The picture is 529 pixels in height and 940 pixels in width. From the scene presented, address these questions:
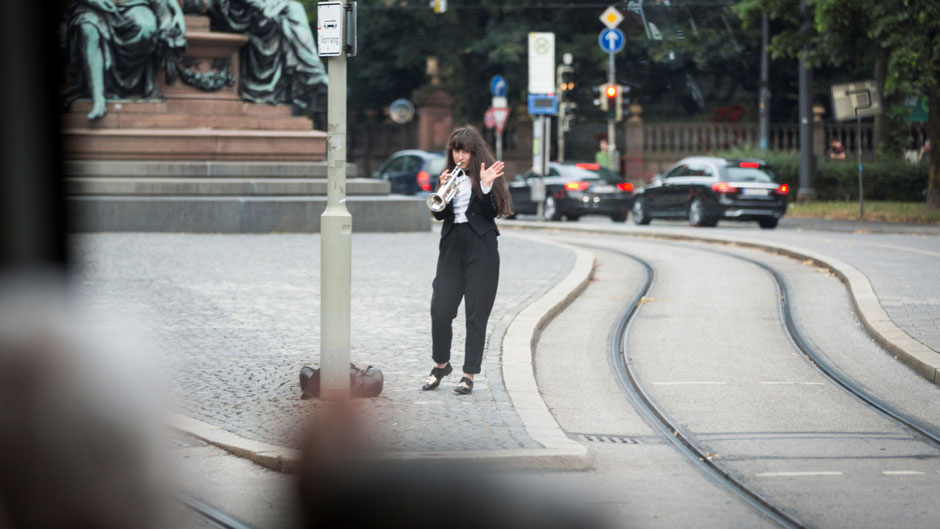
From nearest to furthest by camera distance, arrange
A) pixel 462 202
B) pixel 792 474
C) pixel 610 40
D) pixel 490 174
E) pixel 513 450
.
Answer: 1. pixel 792 474
2. pixel 513 450
3. pixel 490 174
4. pixel 462 202
5. pixel 610 40

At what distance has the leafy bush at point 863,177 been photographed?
120 ft

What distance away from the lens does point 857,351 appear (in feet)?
35.6

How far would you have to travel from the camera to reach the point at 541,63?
35.6m

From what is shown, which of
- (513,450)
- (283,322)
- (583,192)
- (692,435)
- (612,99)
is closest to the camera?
(513,450)

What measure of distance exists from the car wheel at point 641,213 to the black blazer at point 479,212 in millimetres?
23114

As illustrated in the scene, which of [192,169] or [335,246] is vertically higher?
[192,169]

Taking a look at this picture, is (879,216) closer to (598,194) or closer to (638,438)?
(598,194)

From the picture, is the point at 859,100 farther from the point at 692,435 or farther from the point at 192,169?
the point at 692,435

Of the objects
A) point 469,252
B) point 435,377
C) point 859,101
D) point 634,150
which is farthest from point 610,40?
point 435,377

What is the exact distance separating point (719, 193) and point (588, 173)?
175 inches

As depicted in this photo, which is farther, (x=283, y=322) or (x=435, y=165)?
(x=435, y=165)

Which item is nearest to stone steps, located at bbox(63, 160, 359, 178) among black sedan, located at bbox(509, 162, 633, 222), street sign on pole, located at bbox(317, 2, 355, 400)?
black sedan, located at bbox(509, 162, 633, 222)

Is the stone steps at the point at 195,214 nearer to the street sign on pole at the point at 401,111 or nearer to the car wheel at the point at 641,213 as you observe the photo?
the car wheel at the point at 641,213

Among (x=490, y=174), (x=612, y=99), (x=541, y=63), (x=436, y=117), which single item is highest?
(x=541, y=63)
